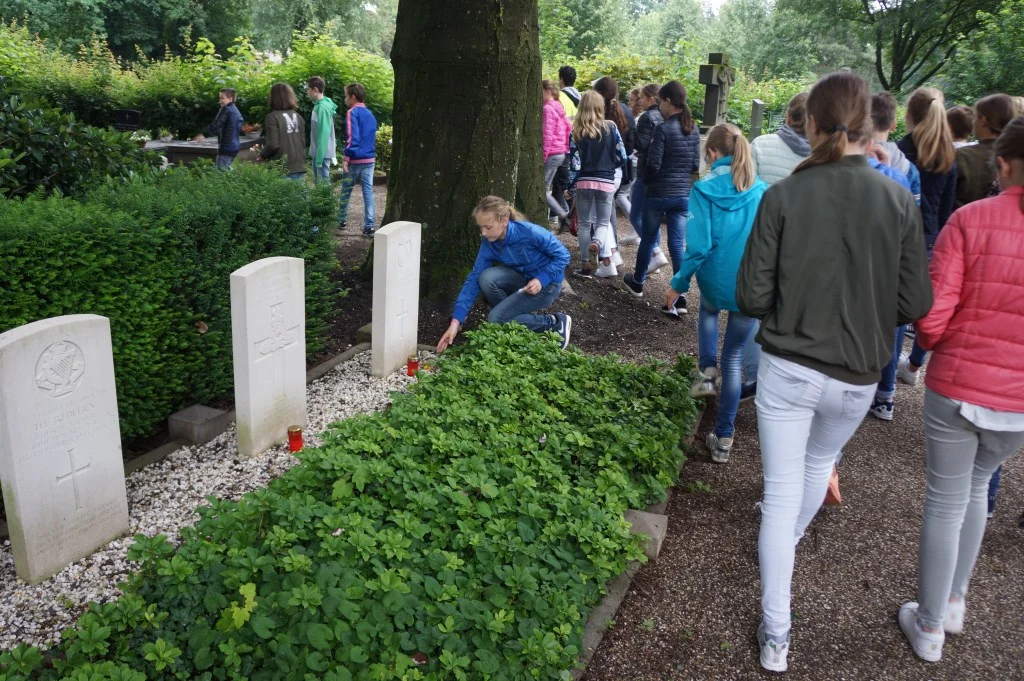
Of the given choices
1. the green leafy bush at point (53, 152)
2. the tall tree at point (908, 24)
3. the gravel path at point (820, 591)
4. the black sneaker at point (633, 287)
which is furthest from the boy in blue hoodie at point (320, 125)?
the tall tree at point (908, 24)

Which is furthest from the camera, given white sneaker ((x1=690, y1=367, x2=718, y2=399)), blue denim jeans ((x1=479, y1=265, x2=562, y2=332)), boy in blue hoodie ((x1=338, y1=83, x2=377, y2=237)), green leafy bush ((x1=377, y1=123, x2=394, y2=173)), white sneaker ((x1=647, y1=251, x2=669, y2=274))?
green leafy bush ((x1=377, y1=123, x2=394, y2=173))

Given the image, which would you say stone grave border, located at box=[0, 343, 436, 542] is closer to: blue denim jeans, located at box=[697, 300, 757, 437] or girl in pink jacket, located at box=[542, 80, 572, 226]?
blue denim jeans, located at box=[697, 300, 757, 437]

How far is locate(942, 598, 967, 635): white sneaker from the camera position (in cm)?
343

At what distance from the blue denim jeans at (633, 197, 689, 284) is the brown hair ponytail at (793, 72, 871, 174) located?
183 inches

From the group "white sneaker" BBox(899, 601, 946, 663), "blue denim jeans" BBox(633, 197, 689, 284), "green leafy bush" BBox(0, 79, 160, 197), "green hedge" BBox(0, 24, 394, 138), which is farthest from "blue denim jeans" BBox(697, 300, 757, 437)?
"green hedge" BBox(0, 24, 394, 138)

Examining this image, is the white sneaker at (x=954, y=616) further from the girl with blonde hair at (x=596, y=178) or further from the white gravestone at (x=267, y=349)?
the girl with blonde hair at (x=596, y=178)

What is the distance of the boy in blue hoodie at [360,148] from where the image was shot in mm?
10086

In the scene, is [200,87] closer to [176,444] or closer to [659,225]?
[659,225]

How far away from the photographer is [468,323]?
6695mm

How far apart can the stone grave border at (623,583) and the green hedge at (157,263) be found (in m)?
2.77

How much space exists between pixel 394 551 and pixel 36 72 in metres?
18.9

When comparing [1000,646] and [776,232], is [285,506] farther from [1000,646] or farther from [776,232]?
[1000,646]

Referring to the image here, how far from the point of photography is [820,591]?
3693 mm

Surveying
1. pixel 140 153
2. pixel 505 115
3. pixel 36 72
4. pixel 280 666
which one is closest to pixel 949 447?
pixel 280 666
